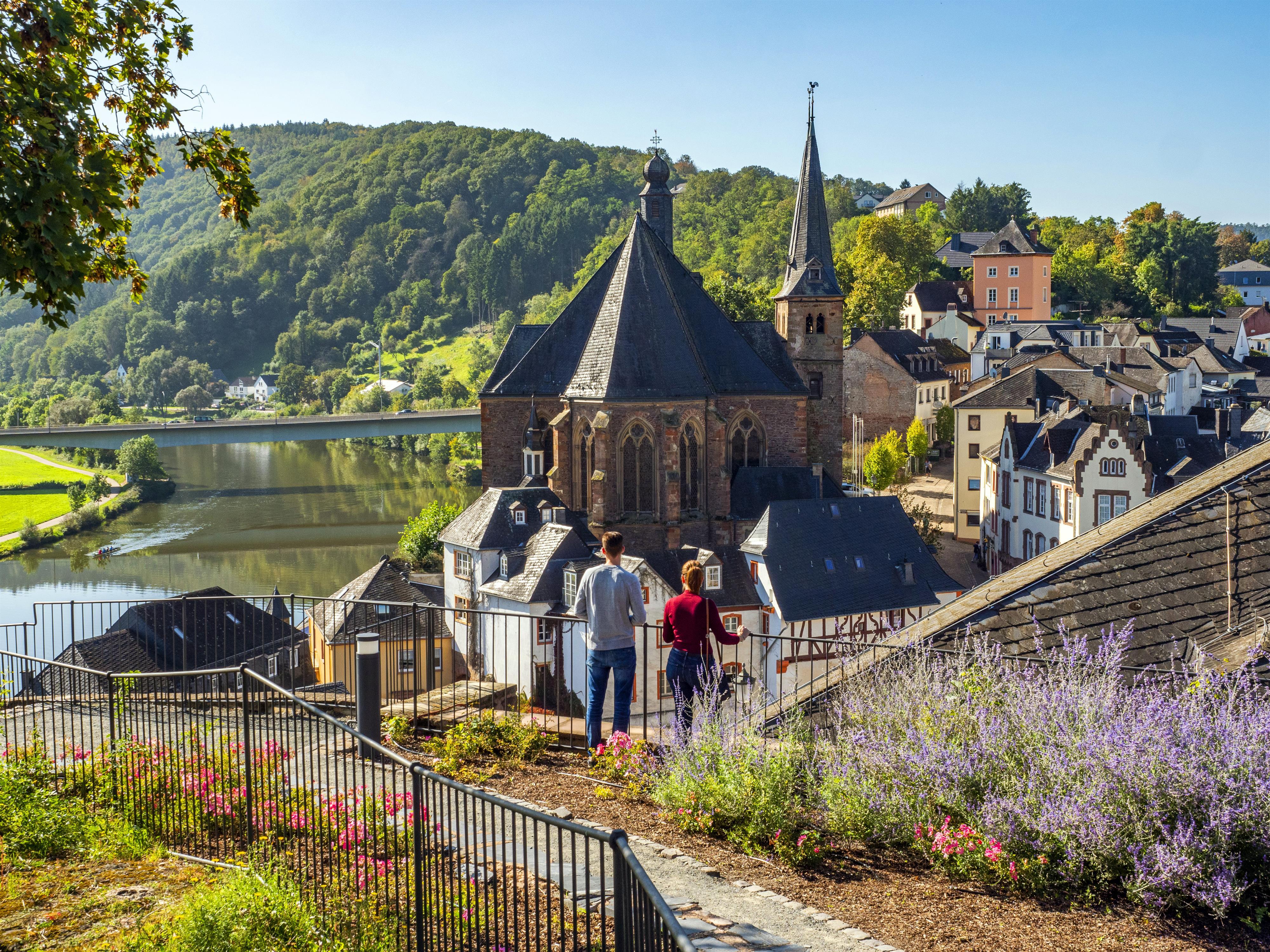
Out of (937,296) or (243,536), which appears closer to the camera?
(243,536)

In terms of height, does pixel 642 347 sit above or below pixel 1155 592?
above

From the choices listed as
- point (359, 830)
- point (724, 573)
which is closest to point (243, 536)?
point (724, 573)

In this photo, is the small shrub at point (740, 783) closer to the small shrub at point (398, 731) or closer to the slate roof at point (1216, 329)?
the small shrub at point (398, 731)

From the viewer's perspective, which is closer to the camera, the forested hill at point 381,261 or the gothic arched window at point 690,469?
the gothic arched window at point 690,469

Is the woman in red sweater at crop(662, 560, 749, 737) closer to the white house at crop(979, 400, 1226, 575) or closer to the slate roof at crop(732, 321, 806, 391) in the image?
the white house at crop(979, 400, 1226, 575)

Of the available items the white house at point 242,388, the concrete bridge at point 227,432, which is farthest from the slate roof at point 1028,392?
the white house at point 242,388

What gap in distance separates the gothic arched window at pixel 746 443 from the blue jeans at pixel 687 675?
112ft

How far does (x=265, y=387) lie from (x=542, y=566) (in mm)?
126532

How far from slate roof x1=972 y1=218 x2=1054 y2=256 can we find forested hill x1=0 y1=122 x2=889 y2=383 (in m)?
48.5

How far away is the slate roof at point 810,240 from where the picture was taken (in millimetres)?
47344

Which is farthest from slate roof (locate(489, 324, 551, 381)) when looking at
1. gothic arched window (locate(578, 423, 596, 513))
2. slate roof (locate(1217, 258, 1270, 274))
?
slate roof (locate(1217, 258, 1270, 274))

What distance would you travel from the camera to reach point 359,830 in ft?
20.5

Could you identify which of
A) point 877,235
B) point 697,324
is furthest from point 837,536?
point 877,235

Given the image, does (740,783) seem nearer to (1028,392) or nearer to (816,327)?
(816,327)
